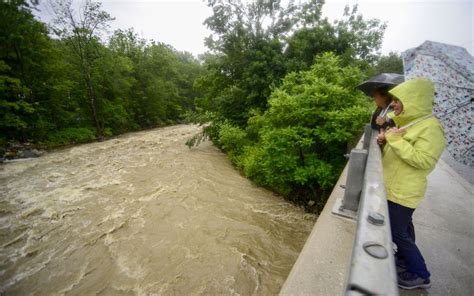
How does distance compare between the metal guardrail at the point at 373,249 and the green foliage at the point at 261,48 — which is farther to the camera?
the green foliage at the point at 261,48

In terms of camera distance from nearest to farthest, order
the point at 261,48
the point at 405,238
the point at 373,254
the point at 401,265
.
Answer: the point at 373,254
the point at 405,238
the point at 401,265
the point at 261,48

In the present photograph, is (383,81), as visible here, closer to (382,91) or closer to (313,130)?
(382,91)

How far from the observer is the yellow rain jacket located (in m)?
1.84

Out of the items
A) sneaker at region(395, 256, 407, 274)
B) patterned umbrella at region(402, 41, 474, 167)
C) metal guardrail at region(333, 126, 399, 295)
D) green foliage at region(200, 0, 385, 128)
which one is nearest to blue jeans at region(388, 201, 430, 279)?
sneaker at region(395, 256, 407, 274)

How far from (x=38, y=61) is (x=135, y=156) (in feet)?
31.4

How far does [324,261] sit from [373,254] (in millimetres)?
1609

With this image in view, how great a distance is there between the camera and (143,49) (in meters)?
25.2

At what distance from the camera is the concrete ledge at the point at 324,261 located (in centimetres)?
191

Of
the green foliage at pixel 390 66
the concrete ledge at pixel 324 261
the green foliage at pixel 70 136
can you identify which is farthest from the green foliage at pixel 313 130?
the green foliage at pixel 390 66

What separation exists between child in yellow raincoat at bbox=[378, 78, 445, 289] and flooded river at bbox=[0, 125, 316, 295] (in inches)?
106

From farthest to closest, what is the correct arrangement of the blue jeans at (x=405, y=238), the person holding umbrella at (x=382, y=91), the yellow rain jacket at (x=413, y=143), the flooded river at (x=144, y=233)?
1. the flooded river at (x=144, y=233)
2. the person holding umbrella at (x=382, y=91)
3. the blue jeans at (x=405, y=238)
4. the yellow rain jacket at (x=413, y=143)

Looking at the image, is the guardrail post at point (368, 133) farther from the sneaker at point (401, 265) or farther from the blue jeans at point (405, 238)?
the sneaker at point (401, 265)

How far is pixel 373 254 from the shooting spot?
2.54 feet

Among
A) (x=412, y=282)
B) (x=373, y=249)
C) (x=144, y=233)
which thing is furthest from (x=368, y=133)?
(x=144, y=233)
